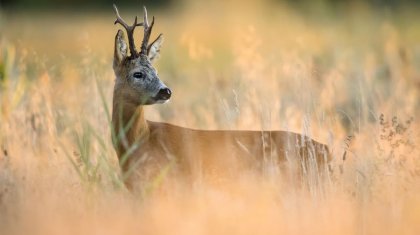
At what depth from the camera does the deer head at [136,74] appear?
7.96 metres

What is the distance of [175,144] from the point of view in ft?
25.2

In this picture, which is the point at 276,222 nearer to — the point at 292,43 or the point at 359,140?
the point at 359,140

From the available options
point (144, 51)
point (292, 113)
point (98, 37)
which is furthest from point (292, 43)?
point (144, 51)

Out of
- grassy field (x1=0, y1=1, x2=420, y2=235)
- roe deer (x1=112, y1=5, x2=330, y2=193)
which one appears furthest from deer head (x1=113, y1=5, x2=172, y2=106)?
grassy field (x1=0, y1=1, x2=420, y2=235)

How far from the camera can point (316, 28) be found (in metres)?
16.0

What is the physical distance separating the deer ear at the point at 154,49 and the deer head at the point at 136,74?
0.07 metres

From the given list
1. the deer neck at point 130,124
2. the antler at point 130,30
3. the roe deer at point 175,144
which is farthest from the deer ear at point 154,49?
the deer neck at point 130,124

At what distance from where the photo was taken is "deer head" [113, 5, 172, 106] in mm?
7965

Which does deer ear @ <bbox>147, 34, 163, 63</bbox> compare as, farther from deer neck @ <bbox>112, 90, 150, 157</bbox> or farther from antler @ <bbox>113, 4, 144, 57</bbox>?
deer neck @ <bbox>112, 90, 150, 157</bbox>

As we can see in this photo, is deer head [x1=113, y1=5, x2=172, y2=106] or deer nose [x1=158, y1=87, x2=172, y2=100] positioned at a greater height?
deer head [x1=113, y1=5, x2=172, y2=106]

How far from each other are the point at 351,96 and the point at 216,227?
775 centimetres

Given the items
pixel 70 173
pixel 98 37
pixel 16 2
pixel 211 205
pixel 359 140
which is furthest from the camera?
pixel 16 2

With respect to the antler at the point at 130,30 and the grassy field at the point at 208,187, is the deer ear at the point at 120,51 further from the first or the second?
the grassy field at the point at 208,187

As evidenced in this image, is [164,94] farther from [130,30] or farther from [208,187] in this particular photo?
[208,187]
